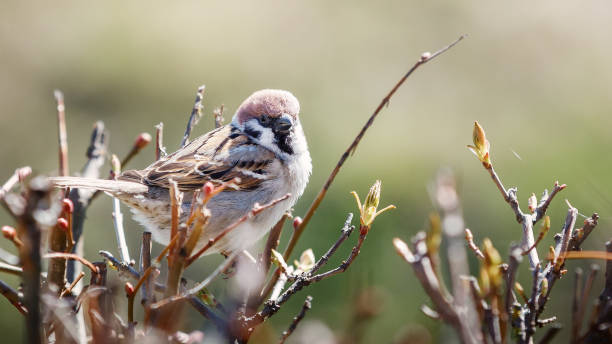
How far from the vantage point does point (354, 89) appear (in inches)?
208

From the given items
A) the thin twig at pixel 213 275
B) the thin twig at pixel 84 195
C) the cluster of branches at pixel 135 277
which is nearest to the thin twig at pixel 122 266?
the cluster of branches at pixel 135 277

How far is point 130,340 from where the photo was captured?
81 cm

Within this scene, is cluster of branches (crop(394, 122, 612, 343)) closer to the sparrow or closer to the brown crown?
the sparrow

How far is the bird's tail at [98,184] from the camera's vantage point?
1.67 meters

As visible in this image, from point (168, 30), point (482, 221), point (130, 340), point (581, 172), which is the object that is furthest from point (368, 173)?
point (130, 340)

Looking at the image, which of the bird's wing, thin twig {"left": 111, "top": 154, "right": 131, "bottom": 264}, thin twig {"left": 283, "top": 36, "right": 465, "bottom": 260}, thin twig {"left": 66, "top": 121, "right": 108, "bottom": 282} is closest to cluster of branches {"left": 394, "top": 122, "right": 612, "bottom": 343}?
thin twig {"left": 283, "top": 36, "right": 465, "bottom": 260}

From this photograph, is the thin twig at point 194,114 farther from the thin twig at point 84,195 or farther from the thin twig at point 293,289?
the thin twig at point 293,289

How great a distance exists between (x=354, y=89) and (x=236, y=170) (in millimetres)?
2878

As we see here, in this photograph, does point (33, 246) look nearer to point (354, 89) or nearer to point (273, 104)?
point (273, 104)

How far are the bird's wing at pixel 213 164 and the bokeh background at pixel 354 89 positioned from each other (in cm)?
88

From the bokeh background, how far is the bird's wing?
0.88 metres

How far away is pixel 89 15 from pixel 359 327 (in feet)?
18.6

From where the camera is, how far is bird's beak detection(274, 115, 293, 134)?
8.45ft

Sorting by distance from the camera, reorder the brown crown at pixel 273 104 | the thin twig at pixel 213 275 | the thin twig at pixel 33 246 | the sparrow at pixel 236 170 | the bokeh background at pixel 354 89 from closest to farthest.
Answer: the thin twig at pixel 33 246
the thin twig at pixel 213 275
the sparrow at pixel 236 170
the brown crown at pixel 273 104
the bokeh background at pixel 354 89
